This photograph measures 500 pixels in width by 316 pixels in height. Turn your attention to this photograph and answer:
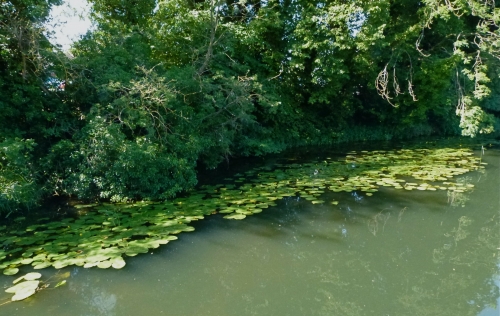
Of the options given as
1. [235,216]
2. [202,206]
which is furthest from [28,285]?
[202,206]

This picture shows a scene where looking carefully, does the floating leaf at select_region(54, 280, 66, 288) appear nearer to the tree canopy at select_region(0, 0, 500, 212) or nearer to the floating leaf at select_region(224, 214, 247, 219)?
the tree canopy at select_region(0, 0, 500, 212)

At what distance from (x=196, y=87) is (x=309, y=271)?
18.5ft

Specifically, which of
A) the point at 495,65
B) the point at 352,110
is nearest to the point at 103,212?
the point at 352,110

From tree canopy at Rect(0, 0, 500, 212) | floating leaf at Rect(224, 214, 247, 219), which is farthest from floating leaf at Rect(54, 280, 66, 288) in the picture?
floating leaf at Rect(224, 214, 247, 219)

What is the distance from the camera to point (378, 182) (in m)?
7.92

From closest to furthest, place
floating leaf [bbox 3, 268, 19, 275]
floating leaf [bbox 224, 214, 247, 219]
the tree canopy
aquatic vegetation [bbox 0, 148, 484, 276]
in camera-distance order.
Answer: floating leaf [bbox 3, 268, 19, 275] → aquatic vegetation [bbox 0, 148, 484, 276] → floating leaf [bbox 224, 214, 247, 219] → the tree canopy

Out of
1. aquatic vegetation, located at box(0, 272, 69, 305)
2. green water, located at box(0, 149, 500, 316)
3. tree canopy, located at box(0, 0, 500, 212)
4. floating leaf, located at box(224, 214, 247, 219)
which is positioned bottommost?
green water, located at box(0, 149, 500, 316)

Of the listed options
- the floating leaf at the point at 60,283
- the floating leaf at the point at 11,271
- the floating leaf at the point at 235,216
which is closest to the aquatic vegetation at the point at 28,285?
the floating leaf at the point at 60,283

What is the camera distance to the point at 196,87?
28.6ft

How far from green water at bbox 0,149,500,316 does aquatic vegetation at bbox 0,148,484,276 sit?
0.24m

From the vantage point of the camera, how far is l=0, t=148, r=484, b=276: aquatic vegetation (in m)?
4.58

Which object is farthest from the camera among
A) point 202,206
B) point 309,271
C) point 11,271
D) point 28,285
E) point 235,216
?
point 202,206

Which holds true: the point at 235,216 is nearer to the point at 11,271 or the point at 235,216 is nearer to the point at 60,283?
the point at 60,283

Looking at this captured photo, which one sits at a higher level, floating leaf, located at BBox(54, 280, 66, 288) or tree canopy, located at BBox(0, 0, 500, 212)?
tree canopy, located at BBox(0, 0, 500, 212)
